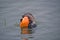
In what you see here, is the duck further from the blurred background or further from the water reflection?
the blurred background


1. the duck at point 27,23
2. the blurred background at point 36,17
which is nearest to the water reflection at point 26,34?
the duck at point 27,23

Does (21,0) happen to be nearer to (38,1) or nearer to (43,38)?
(38,1)

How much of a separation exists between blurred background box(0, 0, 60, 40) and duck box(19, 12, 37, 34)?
0.52 ft

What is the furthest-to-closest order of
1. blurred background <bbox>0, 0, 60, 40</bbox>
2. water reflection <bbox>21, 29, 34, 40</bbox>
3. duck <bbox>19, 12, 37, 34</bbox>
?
duck <bbox>19, 12, 37, 34</bbox>, blurred background <bbox>0, 0, 60, 40</bbox>, water reflection <bbox>21, 29, 34, 40</bbox>

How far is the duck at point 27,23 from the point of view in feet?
38.7

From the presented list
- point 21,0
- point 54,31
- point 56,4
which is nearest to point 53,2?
point 56,4

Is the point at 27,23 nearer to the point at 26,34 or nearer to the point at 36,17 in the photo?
the point at 26,34

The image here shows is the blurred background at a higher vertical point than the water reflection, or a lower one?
higher

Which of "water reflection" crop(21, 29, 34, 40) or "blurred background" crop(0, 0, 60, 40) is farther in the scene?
"blurred background" crop(0, 0, 60, 40)

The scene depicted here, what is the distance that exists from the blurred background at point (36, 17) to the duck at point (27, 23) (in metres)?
0.16

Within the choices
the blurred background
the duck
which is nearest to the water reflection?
the duck

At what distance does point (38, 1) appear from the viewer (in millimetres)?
14961

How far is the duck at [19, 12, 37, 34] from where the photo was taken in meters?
11.8

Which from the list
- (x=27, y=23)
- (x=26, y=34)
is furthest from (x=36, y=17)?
(x=26, y=34)
